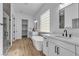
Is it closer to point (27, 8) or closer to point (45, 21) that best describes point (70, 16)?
point (45, 21)

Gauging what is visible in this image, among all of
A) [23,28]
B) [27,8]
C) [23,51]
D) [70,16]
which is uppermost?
[27,8]

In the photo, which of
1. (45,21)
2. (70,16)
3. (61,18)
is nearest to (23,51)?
(45,21)

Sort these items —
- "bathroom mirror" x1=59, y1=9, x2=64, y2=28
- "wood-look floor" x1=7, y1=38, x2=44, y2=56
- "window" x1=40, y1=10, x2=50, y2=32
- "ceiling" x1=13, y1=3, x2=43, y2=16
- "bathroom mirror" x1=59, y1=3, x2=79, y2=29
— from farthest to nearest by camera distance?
1. "ceiling" x1=13, y1=3, x2=43, y2=16
2. "window" x1=40, y1=10, x2=50, y2=32
3. "wood-look floor" x1=7, y1=38, x2=44, y2=56
4. "bathroom mirror" x1=59, y1=9, x2=64, y2=28
5. "bathroom mirror" x1=59, y1=3, x2=79, y2=29

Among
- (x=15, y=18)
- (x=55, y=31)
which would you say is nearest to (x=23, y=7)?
(x=15, y=18)

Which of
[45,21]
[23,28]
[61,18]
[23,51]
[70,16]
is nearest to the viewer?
[70,16]

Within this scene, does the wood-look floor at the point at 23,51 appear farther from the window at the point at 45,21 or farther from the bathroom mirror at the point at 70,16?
the bathroom mirror at the point at 70,16

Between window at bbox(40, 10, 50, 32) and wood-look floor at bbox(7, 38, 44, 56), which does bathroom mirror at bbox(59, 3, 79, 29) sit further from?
wood-look floor at bbox(7, 38, 44, 56)

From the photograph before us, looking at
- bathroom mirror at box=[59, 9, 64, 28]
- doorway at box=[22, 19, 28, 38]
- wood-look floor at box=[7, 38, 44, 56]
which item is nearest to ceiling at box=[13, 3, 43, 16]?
doorway at box=[22, 19, 28, 38]

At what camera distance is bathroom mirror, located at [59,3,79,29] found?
2.00m

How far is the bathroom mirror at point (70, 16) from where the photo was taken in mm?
1997

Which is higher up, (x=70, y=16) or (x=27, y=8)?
(x=27, y=8)

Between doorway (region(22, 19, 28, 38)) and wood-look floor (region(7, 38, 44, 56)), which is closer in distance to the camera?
wood-look floor (region(7, 38, 44, 56))

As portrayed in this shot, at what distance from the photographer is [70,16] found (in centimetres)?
222

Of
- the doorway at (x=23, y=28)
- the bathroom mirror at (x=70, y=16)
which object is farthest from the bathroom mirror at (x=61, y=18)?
the doorway at (x=23, y=28)
